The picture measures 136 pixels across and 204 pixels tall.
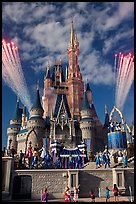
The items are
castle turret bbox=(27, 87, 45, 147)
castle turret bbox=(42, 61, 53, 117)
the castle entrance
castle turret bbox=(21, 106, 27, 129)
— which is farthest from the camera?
castle turret bbox=(42, 61, 53, 117)

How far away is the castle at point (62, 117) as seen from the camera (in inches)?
2178

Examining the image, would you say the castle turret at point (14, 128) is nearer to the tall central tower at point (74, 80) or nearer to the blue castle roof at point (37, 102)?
the blue castle roof at point (37, 102)

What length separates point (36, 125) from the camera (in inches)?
2185

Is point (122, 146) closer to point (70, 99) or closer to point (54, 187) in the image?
point (54, 187)

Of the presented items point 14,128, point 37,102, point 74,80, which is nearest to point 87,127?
point 37,102

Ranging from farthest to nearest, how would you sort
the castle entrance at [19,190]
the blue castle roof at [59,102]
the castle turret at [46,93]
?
the castle turret at [46,93] → the blue castle roof at [59,102] → the castle entrance at [19,190]

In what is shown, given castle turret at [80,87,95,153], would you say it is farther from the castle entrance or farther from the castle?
the castle entrance

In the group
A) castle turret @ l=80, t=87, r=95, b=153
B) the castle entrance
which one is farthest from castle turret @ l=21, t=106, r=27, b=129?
the castle entrance

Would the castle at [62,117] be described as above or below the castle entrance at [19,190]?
above

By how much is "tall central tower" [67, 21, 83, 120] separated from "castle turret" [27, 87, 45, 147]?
1026cm

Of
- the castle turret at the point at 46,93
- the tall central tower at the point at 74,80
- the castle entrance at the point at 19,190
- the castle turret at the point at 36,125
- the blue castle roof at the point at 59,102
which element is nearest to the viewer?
the castle entrance at the point at 19,190

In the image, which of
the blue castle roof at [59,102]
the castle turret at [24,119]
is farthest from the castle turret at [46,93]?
the castle turret at [24,119]

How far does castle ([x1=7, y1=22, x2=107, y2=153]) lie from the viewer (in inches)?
2178

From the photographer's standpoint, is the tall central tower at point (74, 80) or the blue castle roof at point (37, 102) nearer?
the blue castle roof at point (37, 102)
